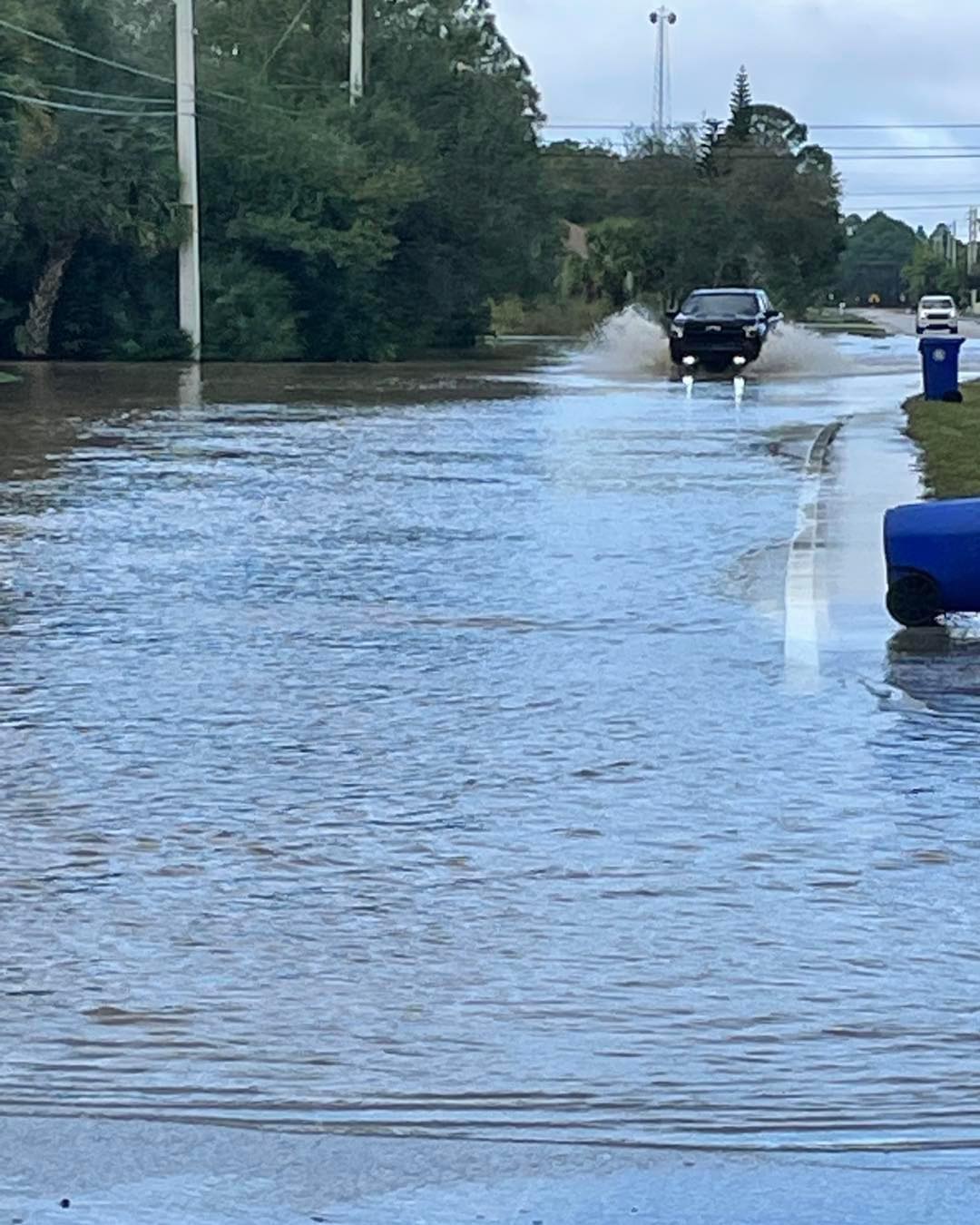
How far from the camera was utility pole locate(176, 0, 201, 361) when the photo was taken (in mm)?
50375

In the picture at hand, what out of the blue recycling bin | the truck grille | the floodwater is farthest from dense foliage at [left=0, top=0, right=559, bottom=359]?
the floodwater

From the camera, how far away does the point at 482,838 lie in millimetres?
7371

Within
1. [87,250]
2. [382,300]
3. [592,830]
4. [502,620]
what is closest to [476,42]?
[382,300]

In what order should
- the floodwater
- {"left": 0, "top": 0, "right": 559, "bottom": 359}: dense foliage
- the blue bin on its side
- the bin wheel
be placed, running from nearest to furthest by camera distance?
1. the floodwater
2. the blue bin on its side
3. the bin wheel
4. {"left": 0, "top": 0, "right": 559, "bottom": 359}: dense foliage

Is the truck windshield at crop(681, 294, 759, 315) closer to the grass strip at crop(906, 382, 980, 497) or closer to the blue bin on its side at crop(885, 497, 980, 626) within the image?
the grass strip at crop(906, 382, 980, 497)

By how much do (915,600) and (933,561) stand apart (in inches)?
10.3

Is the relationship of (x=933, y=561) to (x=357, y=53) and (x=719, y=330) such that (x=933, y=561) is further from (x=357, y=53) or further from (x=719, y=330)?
(x=357, y=53)

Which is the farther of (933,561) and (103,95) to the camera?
(103,95)

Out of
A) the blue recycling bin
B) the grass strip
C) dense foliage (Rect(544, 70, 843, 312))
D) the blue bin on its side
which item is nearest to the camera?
the blue bin on its side

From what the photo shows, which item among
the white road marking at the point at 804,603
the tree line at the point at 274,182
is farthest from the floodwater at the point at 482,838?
the tree line at the point at 274,182

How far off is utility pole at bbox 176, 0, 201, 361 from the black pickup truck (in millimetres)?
12396

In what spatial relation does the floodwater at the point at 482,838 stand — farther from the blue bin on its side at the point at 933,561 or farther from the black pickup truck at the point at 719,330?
the black pickup truck at the point at 719,330

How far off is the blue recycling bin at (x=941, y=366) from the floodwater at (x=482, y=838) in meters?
14.8

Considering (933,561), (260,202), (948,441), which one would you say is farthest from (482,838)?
(260,202)
